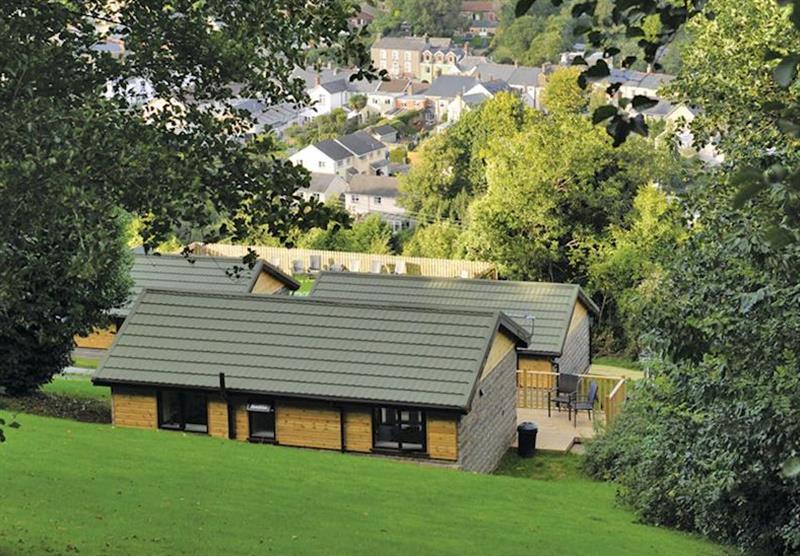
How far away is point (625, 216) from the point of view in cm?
5097

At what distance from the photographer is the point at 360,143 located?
148625mm

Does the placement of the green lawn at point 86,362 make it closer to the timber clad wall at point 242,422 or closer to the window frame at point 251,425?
the timber clad wall at point 242,422

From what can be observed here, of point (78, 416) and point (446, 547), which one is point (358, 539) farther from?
point (78, 416)

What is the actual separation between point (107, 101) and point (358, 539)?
7.89 meters

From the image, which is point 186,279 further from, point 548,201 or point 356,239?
point 356,239

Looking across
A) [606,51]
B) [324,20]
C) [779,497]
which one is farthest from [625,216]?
[606,51]

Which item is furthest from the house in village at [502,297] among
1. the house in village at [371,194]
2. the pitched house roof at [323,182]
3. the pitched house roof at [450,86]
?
the pitched house roof at [450,86]

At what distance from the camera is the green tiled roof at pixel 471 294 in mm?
34781

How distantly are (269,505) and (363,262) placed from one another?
41630 millimetres

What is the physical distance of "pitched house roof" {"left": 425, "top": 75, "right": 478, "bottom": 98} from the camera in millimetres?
182000

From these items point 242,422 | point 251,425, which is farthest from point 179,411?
point 251,425

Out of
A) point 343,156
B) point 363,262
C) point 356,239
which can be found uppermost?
point 363,262

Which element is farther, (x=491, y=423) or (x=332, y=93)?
(x=332, y=93)

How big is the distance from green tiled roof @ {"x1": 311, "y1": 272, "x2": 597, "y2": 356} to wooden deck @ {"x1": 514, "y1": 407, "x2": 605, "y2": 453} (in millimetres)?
2246
